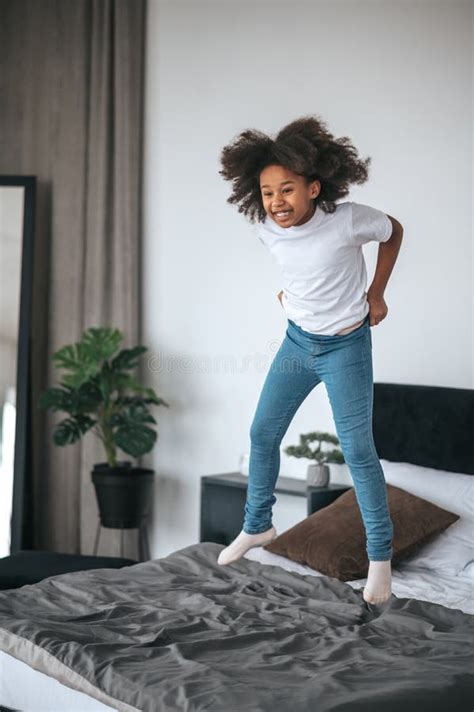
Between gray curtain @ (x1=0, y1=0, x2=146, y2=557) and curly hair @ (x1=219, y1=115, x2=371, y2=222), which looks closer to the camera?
curly hair @ (x1=219, y1=115, x2=371, y2=222)

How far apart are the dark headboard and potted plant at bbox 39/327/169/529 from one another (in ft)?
4.02

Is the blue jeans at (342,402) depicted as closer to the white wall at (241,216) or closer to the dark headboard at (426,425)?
the dark headboard at (426,425)

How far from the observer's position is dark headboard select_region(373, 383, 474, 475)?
11.8 feet

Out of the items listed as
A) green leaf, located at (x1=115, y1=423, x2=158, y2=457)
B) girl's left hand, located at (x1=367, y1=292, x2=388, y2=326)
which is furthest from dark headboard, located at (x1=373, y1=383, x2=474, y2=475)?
girl's left hand, located at (x1=367, y1=292, x2=388, y2=326)

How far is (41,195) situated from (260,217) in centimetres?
302

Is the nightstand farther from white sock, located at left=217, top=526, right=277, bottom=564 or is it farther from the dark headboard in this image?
white sock, located at left=217, top=526, right=277, bottom=564

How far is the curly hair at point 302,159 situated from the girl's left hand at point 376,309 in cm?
25

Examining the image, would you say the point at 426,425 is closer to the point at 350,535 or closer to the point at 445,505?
the point at 445,505

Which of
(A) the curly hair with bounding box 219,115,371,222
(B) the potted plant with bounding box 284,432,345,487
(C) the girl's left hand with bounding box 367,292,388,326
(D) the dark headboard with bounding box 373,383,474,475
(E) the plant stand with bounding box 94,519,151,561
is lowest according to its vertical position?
(E) the plant stand with bounding box 94,519,151,561

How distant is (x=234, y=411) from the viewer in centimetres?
465

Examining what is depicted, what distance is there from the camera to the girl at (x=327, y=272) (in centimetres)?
229

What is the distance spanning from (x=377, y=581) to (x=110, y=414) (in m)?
2.42

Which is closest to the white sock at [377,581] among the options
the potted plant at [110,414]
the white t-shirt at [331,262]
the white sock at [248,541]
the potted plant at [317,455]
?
the white sock at [248,541]

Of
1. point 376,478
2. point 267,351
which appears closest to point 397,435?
point 267,351
